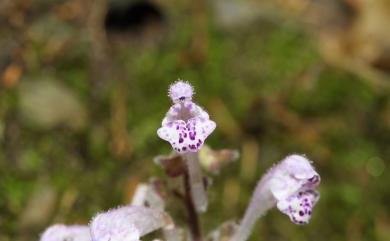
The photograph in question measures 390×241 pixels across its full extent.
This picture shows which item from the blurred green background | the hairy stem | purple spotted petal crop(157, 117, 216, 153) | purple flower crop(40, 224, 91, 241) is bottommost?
the hairy stem

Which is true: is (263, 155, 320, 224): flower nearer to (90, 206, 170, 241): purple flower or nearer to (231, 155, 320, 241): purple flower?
(231, 155, 320, 241): purple flower

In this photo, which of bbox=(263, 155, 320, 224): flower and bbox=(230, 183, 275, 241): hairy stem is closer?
bbox=(263, 155, 320, 224): flower

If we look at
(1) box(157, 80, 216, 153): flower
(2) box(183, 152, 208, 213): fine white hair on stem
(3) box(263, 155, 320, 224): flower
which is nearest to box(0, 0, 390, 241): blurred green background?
(2) box(183, 152, 208, 213): fine white hair on stem

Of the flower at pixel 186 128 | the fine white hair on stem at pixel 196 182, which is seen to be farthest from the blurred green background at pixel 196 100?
the flower at pixel 186 128

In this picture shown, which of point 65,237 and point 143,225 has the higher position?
point 65,237

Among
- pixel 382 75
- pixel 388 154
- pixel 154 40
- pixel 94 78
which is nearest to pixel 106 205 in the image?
pixel 94 78

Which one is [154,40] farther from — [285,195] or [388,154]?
[285,195]

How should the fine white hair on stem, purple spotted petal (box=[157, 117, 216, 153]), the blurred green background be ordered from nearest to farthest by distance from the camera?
purple spotted petal (box=[157, 117, 216, 153]) → the fine white hair on stem → the blurred green background
